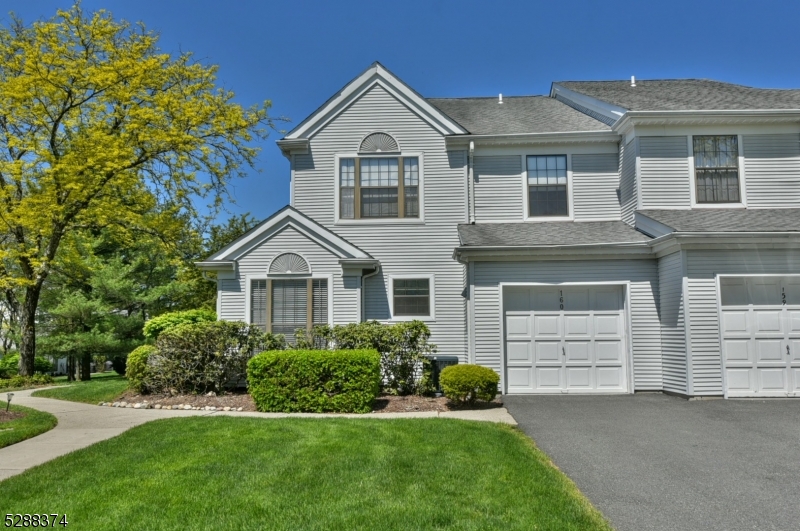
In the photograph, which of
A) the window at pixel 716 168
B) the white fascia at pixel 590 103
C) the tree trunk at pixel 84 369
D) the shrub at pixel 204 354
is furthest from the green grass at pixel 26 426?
the window at pixel 716 168

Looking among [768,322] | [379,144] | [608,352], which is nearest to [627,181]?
[608,352]

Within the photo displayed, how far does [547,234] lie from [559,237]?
0.33 meters

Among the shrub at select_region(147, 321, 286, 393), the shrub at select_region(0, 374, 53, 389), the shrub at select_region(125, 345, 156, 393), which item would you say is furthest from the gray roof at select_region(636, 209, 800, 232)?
the shrub at select_region(0, 374, 53, 389)

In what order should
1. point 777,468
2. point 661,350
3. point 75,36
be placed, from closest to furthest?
point 777,468 < point 661,350 < point 75,36

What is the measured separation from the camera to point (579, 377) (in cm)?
1227

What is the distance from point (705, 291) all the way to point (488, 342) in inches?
178

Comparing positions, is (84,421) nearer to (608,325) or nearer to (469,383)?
(469,383)

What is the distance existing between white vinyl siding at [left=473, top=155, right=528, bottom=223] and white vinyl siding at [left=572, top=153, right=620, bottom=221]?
4.57 ft

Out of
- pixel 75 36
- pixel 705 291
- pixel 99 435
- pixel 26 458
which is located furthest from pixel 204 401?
pixel 75 36

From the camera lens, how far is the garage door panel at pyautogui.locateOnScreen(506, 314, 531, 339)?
12352 mm

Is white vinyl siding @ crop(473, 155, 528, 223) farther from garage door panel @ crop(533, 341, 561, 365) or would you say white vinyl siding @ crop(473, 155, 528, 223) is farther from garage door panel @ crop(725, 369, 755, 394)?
garage door panel @ crop(725, 369, 755, 394)

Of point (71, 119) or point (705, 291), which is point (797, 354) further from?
point (71, 119)

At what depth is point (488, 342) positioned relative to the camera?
12.1 m

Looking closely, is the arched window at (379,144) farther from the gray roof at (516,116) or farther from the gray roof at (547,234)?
the gray roof at (547,234)
